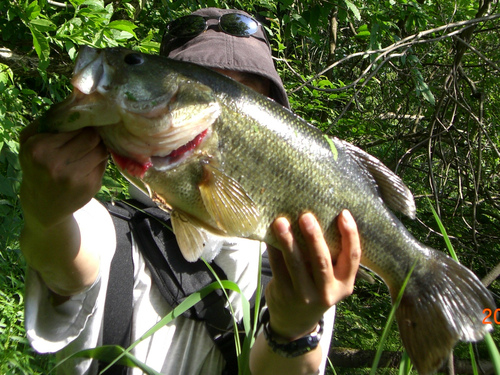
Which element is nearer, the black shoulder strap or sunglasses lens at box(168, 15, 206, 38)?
the black shoulder strap

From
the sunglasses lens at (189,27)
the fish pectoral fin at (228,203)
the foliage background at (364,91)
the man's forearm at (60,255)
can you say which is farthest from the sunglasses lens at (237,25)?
the man's forearm at (60,255)

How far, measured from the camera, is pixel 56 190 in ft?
4.00

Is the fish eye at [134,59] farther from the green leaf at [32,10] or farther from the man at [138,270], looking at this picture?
the green leaf at [32,10]

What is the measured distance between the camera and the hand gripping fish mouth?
45.3 inches

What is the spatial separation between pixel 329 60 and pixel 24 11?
4.89 m

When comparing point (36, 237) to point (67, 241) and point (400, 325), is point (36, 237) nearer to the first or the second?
point (67, 241)

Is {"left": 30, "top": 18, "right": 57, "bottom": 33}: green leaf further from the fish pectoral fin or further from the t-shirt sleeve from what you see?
the fish pectoral fin

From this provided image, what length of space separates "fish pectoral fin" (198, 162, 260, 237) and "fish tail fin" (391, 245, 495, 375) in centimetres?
68

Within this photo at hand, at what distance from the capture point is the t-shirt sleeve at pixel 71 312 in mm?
1569

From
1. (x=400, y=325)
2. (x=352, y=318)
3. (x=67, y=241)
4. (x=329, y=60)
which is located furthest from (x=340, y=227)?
(x=329, y=60)

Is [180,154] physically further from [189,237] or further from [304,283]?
[304,283]

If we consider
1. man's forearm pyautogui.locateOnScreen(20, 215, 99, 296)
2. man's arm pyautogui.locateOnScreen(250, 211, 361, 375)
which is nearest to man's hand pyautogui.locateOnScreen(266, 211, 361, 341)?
man's arm pyautogui.locateOnScreen(250, 211, 361, 375)

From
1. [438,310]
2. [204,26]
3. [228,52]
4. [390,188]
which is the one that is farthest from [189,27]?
[438,310]

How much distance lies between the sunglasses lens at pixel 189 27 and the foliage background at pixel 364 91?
0.31 metres
